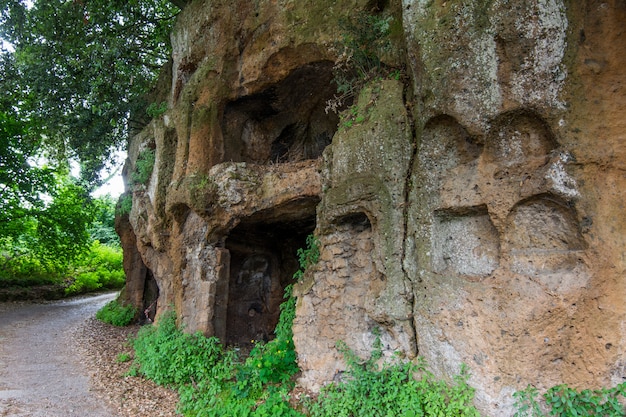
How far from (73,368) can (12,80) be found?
681 cm

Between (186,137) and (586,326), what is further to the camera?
(186,137)

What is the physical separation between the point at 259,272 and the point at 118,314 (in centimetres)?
572

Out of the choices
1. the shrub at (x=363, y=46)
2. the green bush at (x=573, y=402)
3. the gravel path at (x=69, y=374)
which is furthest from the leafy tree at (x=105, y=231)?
the green bush at (x=573, y=402)

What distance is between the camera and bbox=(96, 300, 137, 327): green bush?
1152cm

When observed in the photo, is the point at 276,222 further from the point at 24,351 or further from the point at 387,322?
the point at 24,351

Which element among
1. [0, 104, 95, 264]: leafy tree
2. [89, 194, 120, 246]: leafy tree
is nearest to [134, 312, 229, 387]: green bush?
[0, 104, 95, 264]: leafy tree

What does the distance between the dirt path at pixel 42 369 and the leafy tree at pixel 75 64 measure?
4682 mm

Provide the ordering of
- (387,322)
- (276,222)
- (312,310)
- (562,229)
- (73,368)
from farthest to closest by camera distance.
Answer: (276,222)
(73,368)
(312,310)
(387,322)
(562,229)

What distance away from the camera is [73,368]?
7352mm

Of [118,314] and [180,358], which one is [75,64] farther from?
[118,314]

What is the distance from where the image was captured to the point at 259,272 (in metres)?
8.85

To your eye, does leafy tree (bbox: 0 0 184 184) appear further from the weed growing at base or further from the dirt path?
the weed growing at base

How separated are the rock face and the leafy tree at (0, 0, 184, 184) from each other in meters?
3.69

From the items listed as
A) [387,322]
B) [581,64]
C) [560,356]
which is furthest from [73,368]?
[581,64]
